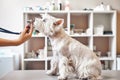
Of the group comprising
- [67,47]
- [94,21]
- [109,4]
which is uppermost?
[109,4]

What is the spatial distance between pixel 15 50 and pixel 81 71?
280 centimetres

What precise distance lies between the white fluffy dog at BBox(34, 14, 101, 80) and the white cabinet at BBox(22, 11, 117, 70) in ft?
7.33

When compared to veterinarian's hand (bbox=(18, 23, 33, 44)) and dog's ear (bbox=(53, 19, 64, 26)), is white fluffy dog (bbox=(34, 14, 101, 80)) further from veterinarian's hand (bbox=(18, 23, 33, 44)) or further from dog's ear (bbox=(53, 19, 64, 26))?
veterinarian's hand (bbox=(18, 23, 33, 44))

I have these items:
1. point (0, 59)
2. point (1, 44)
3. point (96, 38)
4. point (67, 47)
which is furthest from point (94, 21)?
point (1, 44)

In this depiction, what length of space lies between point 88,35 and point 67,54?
2.34 metres

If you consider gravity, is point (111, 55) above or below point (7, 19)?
below

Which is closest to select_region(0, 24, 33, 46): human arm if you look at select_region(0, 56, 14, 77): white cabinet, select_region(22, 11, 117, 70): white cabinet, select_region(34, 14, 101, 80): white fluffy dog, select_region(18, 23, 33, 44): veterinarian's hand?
select_region(18, 23, 33, 44): veterinarian's hand

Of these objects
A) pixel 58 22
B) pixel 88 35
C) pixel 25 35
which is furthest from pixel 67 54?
pixel 88 35

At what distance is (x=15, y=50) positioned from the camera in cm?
420

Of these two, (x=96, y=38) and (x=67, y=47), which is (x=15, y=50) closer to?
(x=96, y=38)

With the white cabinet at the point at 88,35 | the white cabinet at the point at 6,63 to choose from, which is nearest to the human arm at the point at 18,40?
the white cabinet at the point at 6,63

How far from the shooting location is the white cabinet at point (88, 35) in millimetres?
3918

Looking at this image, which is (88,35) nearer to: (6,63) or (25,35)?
(6,63)

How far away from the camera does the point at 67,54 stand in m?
1.63
